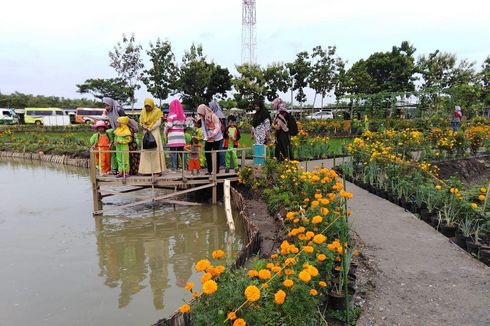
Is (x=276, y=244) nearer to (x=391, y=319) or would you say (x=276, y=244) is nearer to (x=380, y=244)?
(x=380, y=244)

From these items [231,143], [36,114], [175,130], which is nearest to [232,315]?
[175,130]

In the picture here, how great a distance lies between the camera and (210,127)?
7781mm

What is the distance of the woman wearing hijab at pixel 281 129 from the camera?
7591 mm

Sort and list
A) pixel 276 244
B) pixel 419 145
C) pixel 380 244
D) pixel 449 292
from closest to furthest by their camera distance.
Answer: pixel 449 292
pixel 380 244
pixel 276 244
pixel 419 145

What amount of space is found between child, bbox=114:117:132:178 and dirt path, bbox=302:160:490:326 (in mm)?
4365

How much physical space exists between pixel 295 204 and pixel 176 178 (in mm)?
3233

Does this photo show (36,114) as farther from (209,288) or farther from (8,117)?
(209,288)

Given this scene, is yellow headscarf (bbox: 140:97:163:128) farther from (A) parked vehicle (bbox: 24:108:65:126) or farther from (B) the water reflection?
(A) parked vehicle (bbox: 24:108:65:126)

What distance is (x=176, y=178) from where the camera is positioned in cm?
760

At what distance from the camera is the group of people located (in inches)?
292

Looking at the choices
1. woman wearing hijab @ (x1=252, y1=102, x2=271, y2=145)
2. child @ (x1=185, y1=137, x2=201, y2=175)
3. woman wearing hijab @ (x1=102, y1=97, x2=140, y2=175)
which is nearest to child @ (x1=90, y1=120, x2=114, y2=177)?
woman wearing hijab @ (x1=102, y1=97, x2=140, y2=175)

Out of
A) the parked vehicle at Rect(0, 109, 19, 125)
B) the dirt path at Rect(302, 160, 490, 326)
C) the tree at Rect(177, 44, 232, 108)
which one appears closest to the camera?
the dirt path at Rect(302, 160, 490, 326)

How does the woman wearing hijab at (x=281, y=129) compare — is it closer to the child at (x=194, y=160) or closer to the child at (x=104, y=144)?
the child at (x=194, y=160)

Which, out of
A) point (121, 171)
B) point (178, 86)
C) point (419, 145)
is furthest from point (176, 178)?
point (178, 86)
